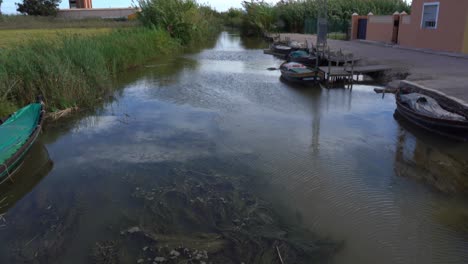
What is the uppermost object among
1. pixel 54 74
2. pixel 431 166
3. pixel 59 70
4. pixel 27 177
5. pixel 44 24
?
pixel 44 24

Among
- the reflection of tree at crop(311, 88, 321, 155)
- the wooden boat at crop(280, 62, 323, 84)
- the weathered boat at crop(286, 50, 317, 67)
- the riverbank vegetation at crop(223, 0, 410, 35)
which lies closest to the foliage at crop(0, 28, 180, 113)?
the reflection of tree at crop(311, 88, 321, 155)

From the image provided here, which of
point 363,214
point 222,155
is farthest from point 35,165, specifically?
point 363,214

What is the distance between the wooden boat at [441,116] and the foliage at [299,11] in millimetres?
26702

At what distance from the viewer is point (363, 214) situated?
5.83 m

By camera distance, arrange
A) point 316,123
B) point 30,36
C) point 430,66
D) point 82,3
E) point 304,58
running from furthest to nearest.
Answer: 1. point 82,3
2. point 304,58
3. point 30,36
4. point 430,66
5. point 316,123

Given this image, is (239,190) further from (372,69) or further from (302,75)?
(372,69)

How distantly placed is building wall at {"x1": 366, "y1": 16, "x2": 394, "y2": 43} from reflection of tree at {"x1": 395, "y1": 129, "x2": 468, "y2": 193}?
1634 cm

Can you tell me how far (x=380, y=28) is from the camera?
2420 cm

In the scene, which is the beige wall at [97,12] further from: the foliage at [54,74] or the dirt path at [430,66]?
the dirt path at [430,66]

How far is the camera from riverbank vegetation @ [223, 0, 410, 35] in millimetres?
34156

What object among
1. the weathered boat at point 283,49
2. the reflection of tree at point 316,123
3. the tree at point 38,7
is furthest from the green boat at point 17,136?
the tree at point 38,7

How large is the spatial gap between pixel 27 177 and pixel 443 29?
17922 mm

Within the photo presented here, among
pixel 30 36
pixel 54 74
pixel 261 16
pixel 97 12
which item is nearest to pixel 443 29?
pixel 54 74

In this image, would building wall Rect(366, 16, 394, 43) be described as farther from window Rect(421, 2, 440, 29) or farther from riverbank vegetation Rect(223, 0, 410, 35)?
riverbank vegetation Rect(223, 0, 410, 35)
